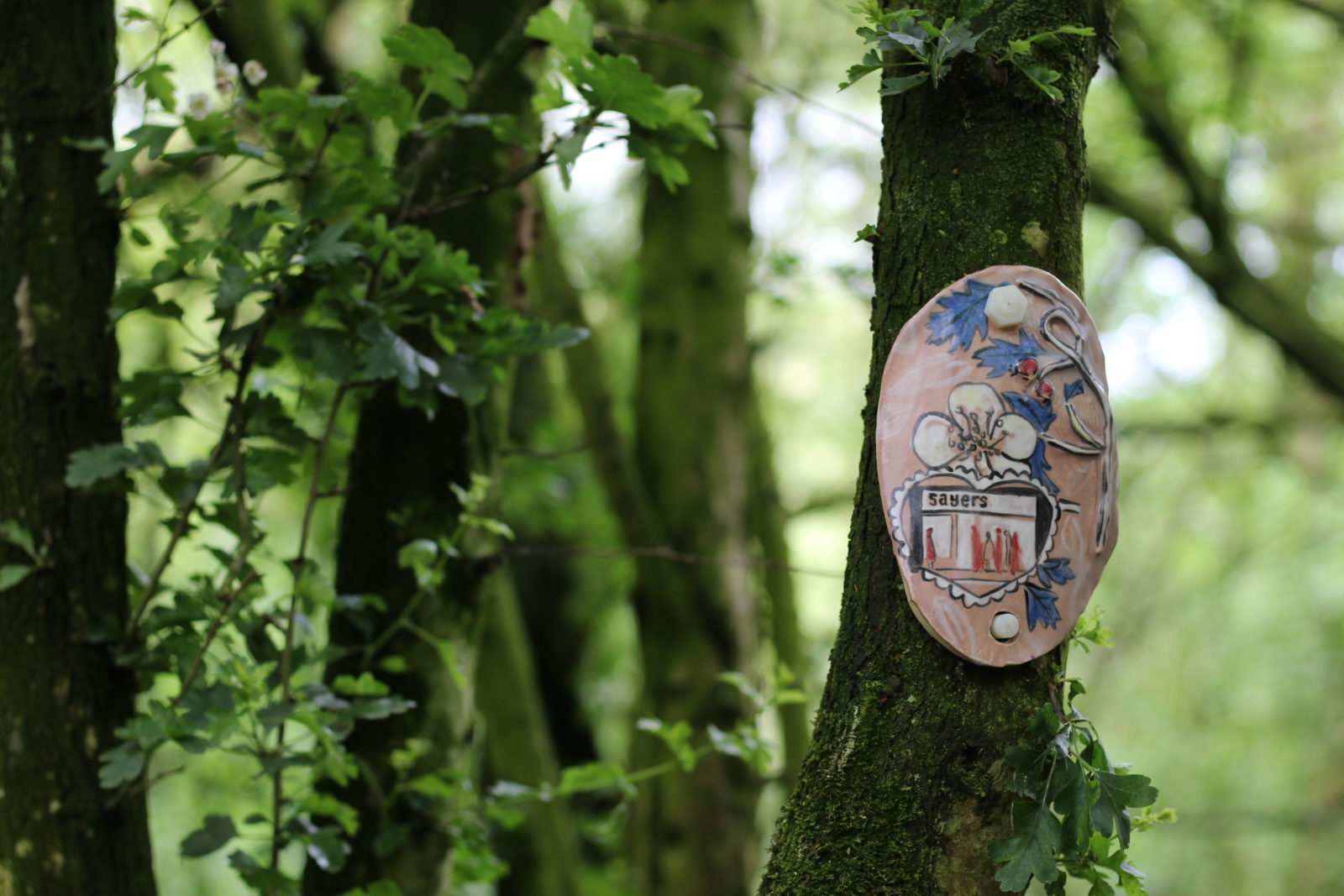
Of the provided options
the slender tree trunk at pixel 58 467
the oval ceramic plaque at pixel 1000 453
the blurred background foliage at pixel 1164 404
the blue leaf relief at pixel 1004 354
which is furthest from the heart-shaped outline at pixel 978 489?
the blurred background foliage at pixel 1164 404

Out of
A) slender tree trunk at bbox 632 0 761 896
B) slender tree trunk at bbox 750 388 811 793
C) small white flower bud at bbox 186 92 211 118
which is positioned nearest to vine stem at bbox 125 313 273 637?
small white flower bud at bbox 186 92 211 118

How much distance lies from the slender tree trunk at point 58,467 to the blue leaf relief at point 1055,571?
1.54 meters

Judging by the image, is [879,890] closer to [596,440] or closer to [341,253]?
[341,253]

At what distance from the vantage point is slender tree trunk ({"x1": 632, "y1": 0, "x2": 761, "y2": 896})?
3629 millimetres

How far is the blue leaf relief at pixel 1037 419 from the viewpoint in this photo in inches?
51.4

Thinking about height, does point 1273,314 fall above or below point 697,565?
above

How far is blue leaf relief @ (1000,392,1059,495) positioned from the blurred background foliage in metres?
2.26

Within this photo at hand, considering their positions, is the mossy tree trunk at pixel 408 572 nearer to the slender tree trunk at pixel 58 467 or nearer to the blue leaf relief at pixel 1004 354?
the slender tree trunk at pixel 58 467

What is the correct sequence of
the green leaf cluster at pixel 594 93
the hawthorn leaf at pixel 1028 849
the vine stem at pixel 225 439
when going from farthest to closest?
the vine stem at pixel 225 439 < the green leaf cluster at pixel 594 93 < the hawthorn leaf at pixel 1028 849

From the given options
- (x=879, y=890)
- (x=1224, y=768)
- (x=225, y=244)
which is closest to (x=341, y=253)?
(x=225, y=244)

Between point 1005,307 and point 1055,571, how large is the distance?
1.05 ft

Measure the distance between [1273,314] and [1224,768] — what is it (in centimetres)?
534

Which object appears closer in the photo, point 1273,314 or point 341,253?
point 341,253

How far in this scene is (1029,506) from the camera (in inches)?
51.3
